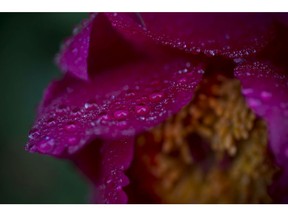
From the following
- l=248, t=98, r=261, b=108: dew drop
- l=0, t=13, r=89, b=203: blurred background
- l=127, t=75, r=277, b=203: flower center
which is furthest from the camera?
l=0, t=13, r=89, b=203: blurred background

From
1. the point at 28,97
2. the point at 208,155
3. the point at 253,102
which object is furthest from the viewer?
the point at 28,97

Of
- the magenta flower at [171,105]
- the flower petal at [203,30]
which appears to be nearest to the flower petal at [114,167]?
the magenta flower at [171,105]

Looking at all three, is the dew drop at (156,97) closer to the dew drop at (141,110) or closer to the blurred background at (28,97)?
the dew drop at (141,110)

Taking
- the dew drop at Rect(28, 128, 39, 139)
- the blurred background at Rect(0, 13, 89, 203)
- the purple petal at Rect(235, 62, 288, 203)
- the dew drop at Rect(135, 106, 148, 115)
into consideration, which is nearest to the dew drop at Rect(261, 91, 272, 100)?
the purple petal at Rect(235, 62, 288, 203)

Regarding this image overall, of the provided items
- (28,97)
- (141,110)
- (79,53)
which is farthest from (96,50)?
(28,97)

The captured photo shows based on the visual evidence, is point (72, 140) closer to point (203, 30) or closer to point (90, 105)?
point (90, 105)

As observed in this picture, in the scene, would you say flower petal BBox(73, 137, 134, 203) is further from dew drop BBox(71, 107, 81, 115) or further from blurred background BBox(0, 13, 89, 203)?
blurred background BBox(0, 13, 89, 203)

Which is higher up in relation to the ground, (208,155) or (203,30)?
(203,30)
